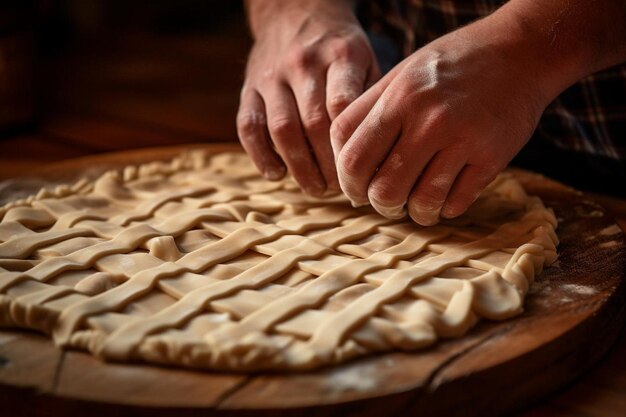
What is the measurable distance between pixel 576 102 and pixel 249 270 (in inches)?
31.4

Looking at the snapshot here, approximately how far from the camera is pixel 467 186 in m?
1.08

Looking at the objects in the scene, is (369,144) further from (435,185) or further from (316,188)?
(316,188)

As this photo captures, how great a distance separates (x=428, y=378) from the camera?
0.81 metres

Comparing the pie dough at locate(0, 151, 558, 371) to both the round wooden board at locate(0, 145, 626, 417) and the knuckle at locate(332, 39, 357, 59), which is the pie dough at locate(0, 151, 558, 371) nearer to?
the round wooden board at locate(0, 145, 626, 417)

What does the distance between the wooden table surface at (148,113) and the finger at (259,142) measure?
0.54 m

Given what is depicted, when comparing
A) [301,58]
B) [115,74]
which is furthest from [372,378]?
[115,74]

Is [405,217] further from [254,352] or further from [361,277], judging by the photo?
[254,352]

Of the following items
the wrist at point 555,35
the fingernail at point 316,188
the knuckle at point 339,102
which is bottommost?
the fingernail at point 316,188

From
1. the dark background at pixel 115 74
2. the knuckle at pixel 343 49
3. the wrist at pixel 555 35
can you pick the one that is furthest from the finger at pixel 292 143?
the dark background at pixel 115 74

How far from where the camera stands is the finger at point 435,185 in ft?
3.44

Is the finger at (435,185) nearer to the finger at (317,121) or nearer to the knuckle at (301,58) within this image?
the finger at (317,121)

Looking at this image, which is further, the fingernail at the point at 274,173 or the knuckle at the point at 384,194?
the fingernail at the point at 274,173

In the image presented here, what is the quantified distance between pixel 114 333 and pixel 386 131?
1.50 feet

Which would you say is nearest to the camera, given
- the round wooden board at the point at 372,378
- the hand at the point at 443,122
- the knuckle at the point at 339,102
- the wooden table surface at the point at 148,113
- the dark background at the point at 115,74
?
the round wooden board at the point at 372,378
